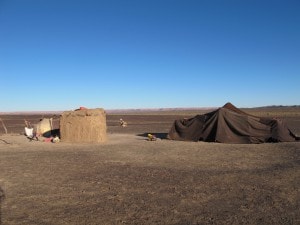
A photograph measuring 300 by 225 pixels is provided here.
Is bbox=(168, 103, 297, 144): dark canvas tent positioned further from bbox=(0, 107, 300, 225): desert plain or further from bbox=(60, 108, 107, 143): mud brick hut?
bbox=(60, 108, 107, 143): mud brick hut

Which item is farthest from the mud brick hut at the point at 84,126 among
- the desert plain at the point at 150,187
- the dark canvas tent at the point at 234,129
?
the dark canvas tent at the point at 234,129

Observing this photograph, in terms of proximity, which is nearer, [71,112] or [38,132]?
[71,112]

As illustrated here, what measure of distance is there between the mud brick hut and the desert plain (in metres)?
4.53

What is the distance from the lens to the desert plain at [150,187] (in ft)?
23.4

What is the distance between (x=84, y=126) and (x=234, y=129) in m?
8.05

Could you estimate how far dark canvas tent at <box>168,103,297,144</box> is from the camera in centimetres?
2019

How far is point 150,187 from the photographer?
952cm

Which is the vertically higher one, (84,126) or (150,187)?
(84,126)

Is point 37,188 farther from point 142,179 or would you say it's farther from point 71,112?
point 71,112

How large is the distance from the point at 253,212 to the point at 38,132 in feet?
65.8

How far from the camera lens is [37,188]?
948 cm

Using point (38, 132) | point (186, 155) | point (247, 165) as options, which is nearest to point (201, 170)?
point (247, 165)

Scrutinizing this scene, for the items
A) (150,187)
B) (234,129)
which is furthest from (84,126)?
(150,187)

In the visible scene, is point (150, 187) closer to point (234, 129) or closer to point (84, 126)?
point (84, 126)
